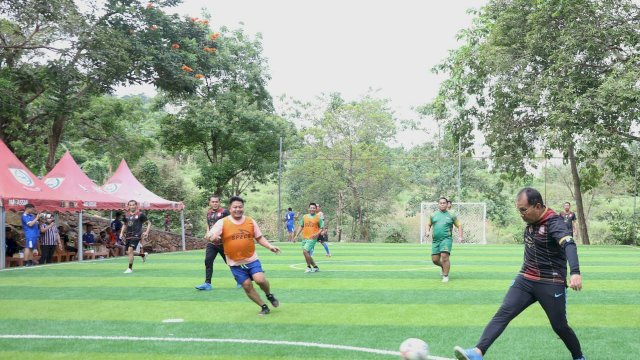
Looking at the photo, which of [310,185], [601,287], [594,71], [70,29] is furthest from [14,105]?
[594,71]

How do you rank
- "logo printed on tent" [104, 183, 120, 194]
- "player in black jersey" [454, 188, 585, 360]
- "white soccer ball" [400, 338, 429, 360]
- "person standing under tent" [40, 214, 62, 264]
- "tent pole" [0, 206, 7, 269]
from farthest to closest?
1. "logo printed on tent" [104, 183, 120, 194]
2. "person standing under tent" [40, 214, 62, 264]
3. "tent pole" [0, 206, 7, 269]
4. "player in black jersey" [454, 188, 585, 360]
5. "white soccer ball" [400, 338, 429, 360]

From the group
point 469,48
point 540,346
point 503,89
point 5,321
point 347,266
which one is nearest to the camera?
point 540,346

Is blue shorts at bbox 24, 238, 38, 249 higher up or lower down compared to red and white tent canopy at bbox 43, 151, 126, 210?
lower down

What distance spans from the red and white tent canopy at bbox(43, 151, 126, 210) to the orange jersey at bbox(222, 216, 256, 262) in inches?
519

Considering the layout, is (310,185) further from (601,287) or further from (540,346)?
(540,346)

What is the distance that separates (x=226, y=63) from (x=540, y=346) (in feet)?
100

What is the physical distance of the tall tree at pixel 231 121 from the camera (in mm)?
36438

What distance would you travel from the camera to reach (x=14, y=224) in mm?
24578

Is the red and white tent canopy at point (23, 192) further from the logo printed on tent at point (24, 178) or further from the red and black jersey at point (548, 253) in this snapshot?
the red and black jersey at point (548, 253)

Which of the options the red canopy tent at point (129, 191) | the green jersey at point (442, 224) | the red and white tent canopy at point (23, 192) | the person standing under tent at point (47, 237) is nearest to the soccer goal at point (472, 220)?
the red canopy tent at point (129, 191)

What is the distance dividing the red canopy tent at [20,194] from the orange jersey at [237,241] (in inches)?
430

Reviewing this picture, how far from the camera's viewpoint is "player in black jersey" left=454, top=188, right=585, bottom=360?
21.1 feet

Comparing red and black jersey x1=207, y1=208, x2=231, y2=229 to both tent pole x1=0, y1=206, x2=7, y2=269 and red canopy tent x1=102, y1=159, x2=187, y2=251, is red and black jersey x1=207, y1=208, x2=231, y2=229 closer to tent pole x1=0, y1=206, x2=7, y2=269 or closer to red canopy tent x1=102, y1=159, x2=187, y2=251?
tent pole x1=0, y1=206, x2=7, y2=269

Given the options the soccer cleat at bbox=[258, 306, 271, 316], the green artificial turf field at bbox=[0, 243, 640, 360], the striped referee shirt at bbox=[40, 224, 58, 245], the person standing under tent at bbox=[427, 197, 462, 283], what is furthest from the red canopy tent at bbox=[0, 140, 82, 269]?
the person standing under tent at bbox=[427, 197, 462, 283]
